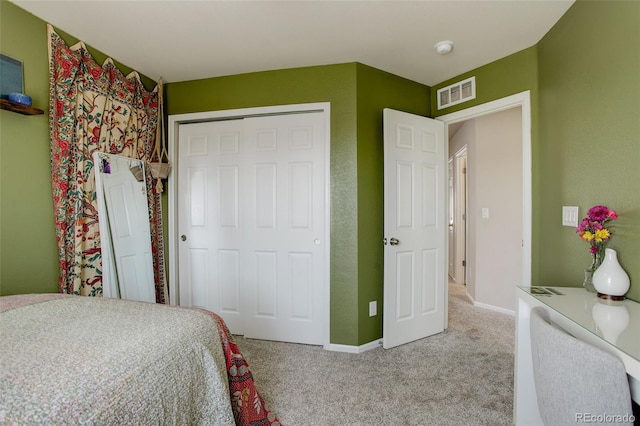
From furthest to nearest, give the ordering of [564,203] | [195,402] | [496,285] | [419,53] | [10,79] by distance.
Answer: [496,285] < [419,53] < [564,203] < [10,79] < [195,402]

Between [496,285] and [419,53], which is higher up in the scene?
[419,53]

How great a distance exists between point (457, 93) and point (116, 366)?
2930 mm

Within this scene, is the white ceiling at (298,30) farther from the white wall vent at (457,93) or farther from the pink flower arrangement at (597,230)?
the pink flower arrangement at (597,230)

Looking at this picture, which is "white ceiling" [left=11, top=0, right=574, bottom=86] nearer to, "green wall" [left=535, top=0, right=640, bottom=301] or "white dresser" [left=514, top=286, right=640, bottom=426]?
"green wall" [left=535, top=0, right=640, bottom=301]

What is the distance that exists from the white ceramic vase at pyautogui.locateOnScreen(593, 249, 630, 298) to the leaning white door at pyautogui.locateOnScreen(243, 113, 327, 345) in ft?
5.47

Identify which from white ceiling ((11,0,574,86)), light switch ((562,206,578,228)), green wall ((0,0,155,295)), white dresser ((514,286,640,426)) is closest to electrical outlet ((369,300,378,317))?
white dresser ((514,286,640,426))

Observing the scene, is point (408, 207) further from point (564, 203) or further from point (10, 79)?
point (10, 79)

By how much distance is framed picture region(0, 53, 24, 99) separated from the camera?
63.0 inches

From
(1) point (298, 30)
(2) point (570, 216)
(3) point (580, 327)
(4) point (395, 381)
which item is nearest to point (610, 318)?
(3) point (580, 327)

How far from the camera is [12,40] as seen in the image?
65.4 inches

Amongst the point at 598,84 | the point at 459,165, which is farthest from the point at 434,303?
the point at 459,165

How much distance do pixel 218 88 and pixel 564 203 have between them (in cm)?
278

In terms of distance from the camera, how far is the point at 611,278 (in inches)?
49.7

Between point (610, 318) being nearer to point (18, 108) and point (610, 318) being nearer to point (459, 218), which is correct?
point (18, 108)
